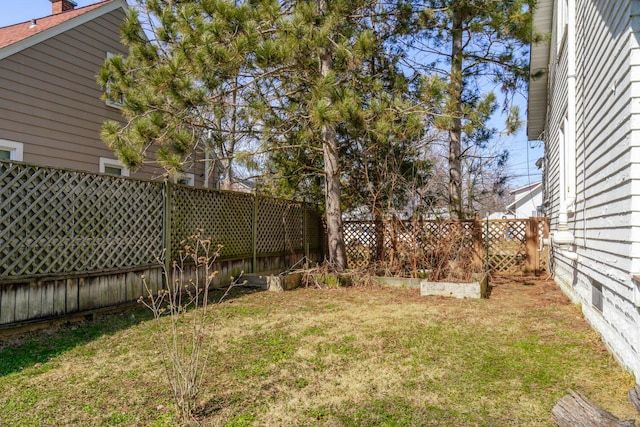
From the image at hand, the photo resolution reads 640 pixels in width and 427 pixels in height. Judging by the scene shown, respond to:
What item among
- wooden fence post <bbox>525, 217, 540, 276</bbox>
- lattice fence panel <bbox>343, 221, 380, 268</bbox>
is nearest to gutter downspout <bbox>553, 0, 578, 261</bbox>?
wooden fence post <bbox>525, 217, 540, 276</bbox>

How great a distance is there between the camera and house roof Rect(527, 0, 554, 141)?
8.40 meters

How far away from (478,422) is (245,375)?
171 centimetres

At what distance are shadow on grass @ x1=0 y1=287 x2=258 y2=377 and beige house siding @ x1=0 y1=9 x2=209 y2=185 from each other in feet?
13.4

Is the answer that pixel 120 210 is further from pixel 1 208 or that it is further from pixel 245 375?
pixel 245 375

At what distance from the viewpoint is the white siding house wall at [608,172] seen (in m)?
3.02

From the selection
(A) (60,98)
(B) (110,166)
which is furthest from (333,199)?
(A) (60,98)

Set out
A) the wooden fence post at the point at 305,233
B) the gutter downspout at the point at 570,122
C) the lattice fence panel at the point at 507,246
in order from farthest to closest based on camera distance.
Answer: the wooden fence post at the point at 305,233 → the lattice fence panel at the point at 507,246 → the gutter downspout at the point at 570,122

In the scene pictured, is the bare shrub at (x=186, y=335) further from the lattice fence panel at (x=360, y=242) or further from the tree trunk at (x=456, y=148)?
the tree trunk at (x=456, y=148)

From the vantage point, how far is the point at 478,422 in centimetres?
250

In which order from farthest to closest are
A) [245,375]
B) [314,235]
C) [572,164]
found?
1. [314,235]
2. [572,164]
3. [245,375]

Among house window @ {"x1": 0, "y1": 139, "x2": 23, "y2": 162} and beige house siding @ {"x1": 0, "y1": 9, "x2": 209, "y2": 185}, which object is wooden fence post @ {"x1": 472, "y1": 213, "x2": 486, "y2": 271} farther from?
house window @ {"x1": 0, "y1": 139, "x2": 23, "y2": 162}

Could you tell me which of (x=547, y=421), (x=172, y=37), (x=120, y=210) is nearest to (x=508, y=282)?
(x=547, y=421)

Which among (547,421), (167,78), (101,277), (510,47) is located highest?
(510,47)

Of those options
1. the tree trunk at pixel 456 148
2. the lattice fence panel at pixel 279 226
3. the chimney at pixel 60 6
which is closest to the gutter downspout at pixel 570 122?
the tree trunk at pixel 456 148
